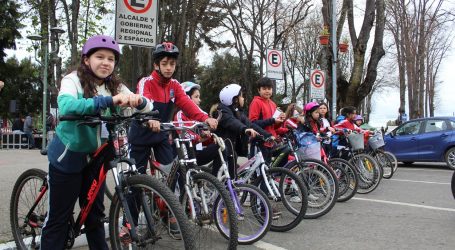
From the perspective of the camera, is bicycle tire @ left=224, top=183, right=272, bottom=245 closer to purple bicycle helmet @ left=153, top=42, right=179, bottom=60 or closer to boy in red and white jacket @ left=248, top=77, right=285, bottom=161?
purple bicycle helmet @ left=153, top=42, right=179, bottom=60

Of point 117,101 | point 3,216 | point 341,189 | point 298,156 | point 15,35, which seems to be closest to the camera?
point 117,101

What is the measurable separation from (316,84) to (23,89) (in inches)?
1721

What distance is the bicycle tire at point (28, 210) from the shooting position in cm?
408

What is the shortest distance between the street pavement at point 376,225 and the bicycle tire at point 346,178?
153 mm

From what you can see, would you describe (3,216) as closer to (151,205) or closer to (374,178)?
(151,205)

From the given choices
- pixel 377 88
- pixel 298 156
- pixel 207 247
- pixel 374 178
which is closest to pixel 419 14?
pixel 377 88

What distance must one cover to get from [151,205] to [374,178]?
21.6 ft

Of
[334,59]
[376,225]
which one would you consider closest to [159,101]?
[376,225]

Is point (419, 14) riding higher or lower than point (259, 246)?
higher

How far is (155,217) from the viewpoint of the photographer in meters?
3.26

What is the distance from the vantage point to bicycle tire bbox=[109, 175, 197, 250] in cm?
305

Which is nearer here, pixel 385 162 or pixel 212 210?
pixel 212 210

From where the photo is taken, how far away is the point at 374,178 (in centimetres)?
895

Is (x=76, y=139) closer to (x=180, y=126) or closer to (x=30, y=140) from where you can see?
(x=180, y=126)
